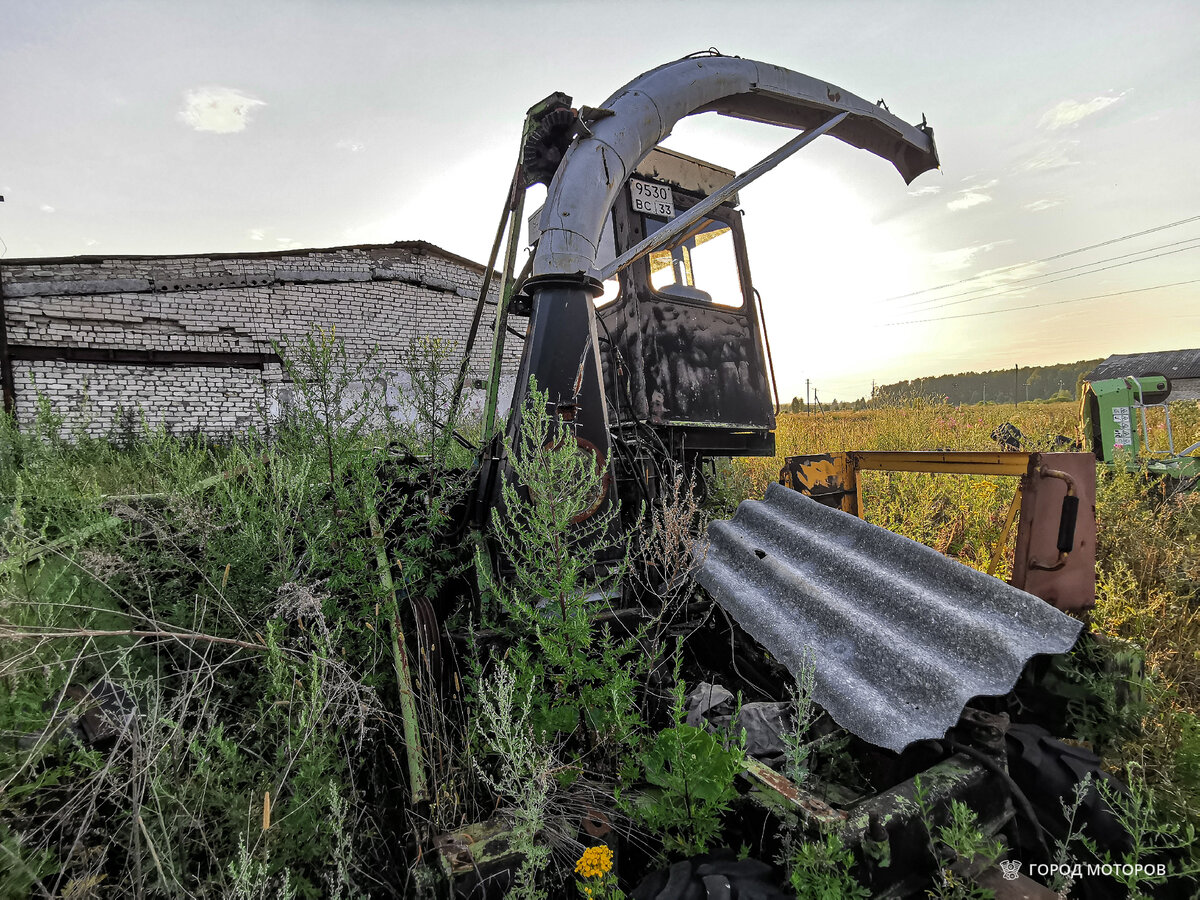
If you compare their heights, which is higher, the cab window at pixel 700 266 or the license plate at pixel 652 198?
the license plate at pixel 652 198

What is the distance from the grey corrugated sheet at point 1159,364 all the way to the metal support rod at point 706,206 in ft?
139

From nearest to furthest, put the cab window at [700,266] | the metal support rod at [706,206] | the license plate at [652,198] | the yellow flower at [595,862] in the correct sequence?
the yellow flower at [595,862]
the metal support rod at [706,206]
the license plate at [652,198]
the cab window at [700,266]

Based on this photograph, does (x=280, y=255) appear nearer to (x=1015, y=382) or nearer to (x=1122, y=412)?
(x=1122, y=412)

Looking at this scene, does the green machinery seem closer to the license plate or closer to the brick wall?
the license plate

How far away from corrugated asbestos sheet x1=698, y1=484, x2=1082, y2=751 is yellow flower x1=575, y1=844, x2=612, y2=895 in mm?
876

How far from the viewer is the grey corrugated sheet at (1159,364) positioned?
3478cm

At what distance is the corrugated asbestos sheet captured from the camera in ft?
5.50

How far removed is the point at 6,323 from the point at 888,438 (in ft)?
51.0

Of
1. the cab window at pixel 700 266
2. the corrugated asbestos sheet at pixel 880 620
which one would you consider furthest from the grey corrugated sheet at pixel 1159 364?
the corrugated asbestos sheet at pixel 880 620

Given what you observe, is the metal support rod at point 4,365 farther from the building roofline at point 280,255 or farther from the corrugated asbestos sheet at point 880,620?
the corrugated asbestos sheet at point 880,620

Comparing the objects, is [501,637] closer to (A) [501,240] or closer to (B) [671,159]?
(A) [501,240]

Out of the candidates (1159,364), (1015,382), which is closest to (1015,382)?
(1015,382)

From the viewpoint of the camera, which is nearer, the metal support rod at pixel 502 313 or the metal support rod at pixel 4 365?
the metal support rod at pixel 502 313

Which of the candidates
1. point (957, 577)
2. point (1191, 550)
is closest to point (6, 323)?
point (957, 577)
